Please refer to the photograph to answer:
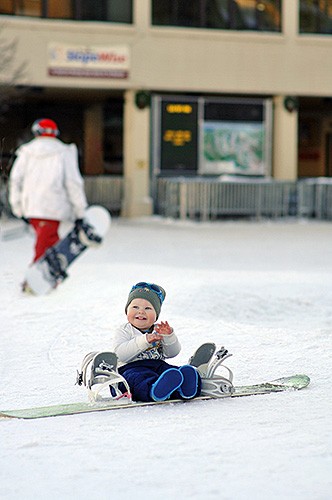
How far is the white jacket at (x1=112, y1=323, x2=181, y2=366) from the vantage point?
18.0 ft

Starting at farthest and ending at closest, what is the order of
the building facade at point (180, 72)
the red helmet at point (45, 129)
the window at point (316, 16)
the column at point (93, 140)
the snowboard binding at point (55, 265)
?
the column at point (93, 140) → the window at point (316, 16) → the building facade at point (180, 72) → the red helmet at point (45, 129) → the snowboard binding at point (55, 265)

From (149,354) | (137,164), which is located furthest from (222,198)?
(149,354)

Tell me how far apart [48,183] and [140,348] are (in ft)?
18.5

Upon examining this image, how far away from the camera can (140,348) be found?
5.48 metres

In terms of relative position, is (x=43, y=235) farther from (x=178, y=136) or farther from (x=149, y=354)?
(x=178, y=136)

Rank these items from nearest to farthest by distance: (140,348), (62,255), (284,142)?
1. (140,348)
2. (62,255)
3. (284,142)

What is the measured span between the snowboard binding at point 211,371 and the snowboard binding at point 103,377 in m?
0.43

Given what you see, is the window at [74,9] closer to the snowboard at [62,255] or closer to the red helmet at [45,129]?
the red helmet at [45,129]

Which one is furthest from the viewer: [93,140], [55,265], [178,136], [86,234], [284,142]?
[93,140]

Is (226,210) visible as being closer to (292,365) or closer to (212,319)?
(212,319)

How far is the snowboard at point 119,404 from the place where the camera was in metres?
5.23

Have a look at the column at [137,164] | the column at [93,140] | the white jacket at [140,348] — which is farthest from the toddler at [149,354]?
the column at [93,140]

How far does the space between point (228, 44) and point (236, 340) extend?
19413 mm

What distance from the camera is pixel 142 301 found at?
222 inches
